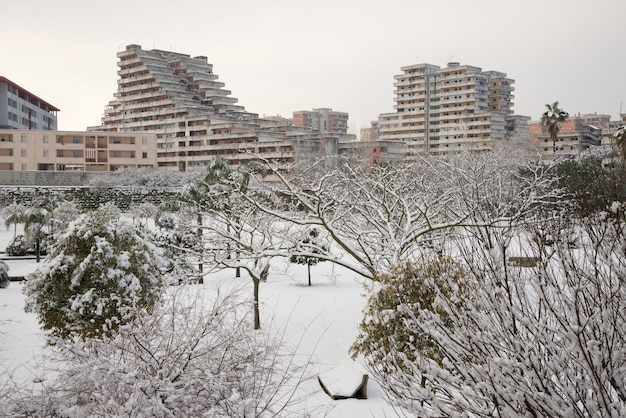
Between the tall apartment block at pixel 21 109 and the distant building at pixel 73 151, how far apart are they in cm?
733

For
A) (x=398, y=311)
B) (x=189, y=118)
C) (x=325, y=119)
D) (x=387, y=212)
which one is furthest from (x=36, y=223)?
(x=325, y=119)

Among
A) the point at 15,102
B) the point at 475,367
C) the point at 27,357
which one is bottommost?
the point at 27,357

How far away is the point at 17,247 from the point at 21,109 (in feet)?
184

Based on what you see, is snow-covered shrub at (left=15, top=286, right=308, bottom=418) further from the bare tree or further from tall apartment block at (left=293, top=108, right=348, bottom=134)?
tall apartment block at (left=293, top=108, right=348, bottom=134)

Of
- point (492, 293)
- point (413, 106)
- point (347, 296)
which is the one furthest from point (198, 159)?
point (492, 293)

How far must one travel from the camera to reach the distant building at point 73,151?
65.6 m

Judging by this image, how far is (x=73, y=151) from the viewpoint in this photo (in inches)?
2790

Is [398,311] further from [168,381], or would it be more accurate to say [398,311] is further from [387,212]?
[387,212]

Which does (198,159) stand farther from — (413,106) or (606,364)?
(606,364)

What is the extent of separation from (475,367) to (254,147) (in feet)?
247

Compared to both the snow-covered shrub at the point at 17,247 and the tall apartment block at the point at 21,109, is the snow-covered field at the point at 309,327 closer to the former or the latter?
the snow-covered shrub at the point at 17,247

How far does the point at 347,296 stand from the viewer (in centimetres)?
1920

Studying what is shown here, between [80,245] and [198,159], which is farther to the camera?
[198,159]

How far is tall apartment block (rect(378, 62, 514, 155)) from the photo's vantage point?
98.0m
